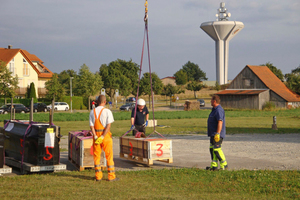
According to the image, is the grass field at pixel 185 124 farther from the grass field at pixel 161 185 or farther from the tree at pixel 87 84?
the tree at pixel 87 84

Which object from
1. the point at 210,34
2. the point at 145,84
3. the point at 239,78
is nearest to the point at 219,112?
the point at 239,78

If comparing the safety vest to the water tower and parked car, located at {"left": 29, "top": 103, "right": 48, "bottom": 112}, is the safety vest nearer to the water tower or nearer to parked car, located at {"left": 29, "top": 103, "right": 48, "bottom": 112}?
parked car, located at {"left": 29, "top": 103, "right": 48, "bottom": 112}

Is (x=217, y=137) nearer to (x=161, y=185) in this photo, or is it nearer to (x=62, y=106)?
(x=161, y=185)

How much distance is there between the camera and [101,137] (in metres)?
8.37

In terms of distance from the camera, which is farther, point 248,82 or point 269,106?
point 248,82

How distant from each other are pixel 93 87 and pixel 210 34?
58.6m

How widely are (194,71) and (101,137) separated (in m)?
157

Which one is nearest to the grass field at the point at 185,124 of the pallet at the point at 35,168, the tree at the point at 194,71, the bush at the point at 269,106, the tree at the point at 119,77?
the pallet at the point at 35,168

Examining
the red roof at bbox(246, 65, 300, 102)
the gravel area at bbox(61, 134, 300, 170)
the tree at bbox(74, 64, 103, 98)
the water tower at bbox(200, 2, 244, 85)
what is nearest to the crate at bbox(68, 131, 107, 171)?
the gravel area at bbox(61, 134, 300, 170)

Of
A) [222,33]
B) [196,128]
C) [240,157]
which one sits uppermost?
[222,33]

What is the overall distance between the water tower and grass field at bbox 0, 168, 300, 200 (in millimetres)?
105434

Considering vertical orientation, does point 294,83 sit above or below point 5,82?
above

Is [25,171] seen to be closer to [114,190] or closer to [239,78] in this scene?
[114,190]

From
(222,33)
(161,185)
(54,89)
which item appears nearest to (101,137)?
(161,185)
